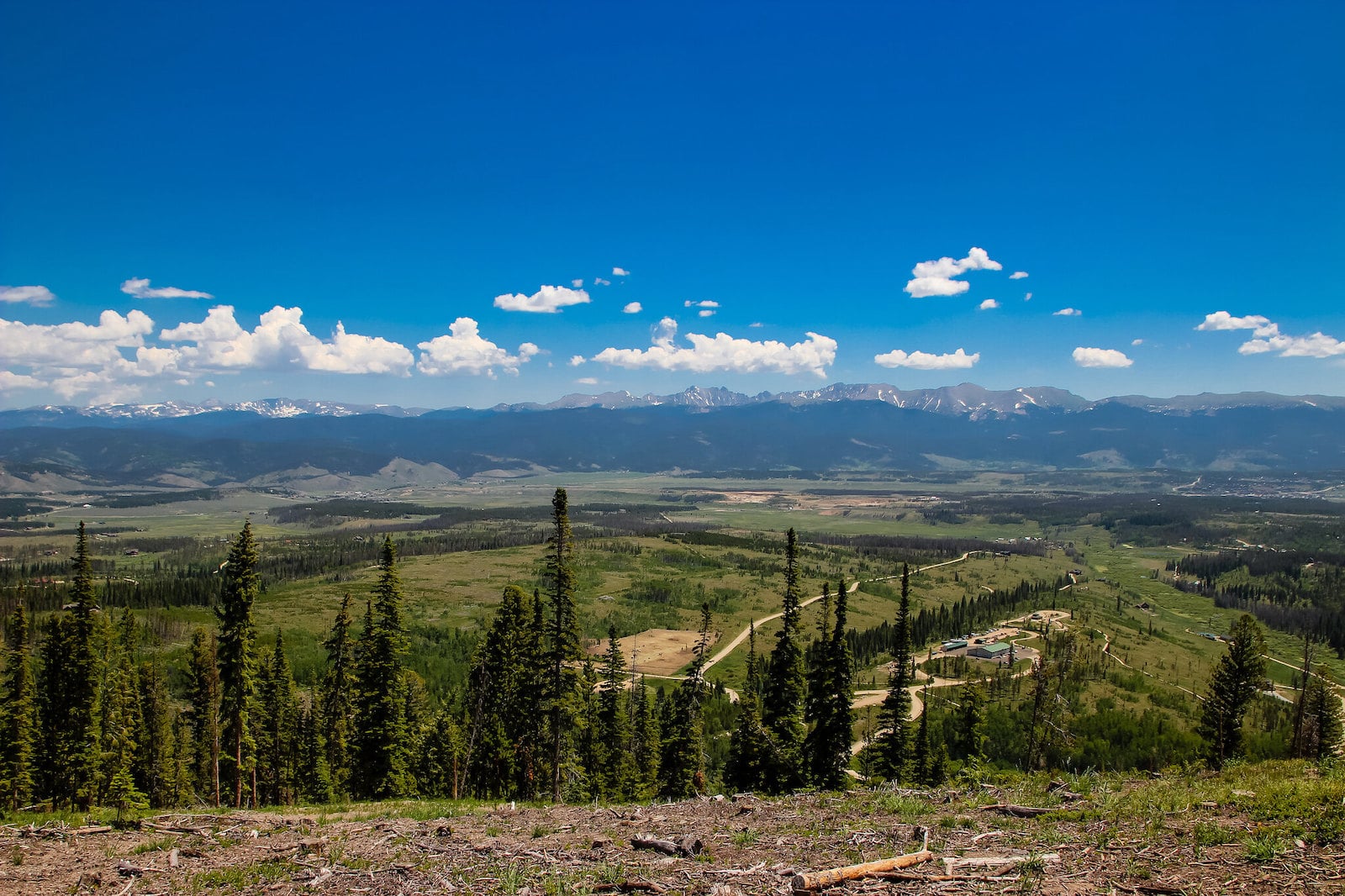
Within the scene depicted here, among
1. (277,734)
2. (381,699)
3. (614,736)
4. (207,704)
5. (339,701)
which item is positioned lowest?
(277,734)

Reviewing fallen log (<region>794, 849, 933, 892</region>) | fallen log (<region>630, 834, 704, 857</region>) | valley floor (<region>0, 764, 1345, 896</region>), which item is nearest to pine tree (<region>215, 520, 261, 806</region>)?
valley floor (<region>0, 764, 1345, 896</region>)

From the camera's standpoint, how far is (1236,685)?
48250mm

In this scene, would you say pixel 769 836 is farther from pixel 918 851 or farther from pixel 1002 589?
pixel 1002 589

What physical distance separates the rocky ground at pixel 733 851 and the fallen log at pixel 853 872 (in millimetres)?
49

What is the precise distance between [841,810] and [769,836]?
368 centimetres

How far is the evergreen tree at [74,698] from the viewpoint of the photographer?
3838 centimetres

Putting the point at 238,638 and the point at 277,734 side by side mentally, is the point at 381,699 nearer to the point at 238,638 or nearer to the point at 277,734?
the point at 238,638

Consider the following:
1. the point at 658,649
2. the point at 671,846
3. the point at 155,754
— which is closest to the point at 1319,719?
the point at 671,846

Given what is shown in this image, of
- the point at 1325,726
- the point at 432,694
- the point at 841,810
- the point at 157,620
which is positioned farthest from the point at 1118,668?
the point at 157,620

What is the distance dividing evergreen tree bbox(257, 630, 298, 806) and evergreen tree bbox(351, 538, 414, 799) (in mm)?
15594

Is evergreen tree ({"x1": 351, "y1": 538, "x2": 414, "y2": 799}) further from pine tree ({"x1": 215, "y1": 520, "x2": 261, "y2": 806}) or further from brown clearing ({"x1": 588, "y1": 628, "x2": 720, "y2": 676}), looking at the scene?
brown clearing ({"x1": 588, "y1": 628, "x2": 720, "y2": 676})

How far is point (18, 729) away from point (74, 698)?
141 inches

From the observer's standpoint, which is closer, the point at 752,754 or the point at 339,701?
the point at 752,754

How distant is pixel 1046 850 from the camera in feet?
42.2
